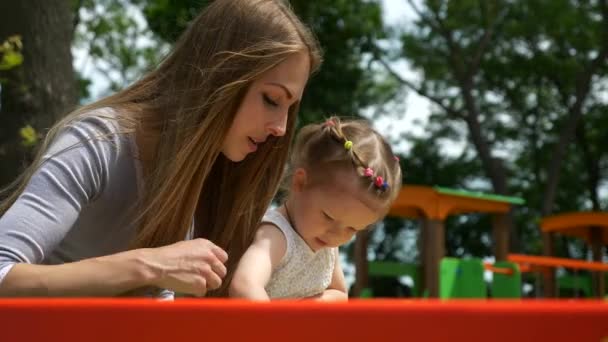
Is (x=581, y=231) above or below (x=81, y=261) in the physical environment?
below

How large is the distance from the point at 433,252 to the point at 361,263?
0.94 m

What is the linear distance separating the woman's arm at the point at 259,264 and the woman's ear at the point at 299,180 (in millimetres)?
182

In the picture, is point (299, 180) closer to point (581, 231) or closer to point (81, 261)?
point (81, 261)

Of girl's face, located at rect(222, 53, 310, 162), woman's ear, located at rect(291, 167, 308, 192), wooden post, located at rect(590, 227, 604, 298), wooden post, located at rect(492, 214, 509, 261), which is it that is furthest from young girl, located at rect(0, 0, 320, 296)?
wooden post, located at rect(590, 227, 604, 298)

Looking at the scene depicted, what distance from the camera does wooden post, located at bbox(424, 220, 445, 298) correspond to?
8.78m

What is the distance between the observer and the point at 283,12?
87.3 inches

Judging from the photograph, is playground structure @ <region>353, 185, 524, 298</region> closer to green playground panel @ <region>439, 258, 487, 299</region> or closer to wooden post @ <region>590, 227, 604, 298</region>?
green playground panel @ <region>439, 258, 487, 299</region>

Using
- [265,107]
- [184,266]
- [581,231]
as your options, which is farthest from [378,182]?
[581,231]

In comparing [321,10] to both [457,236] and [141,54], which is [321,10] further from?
[457,236]

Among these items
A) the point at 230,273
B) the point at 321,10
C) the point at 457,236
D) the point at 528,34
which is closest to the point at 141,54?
the point at 321,10

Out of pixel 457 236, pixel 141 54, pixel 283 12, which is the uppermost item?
pixel 141 54

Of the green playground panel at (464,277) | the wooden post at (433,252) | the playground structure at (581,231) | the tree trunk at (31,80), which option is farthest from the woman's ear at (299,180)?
the playground structure at (581,231)

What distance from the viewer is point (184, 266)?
4.72ft

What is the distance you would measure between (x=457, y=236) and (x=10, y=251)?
1837 centimetres
